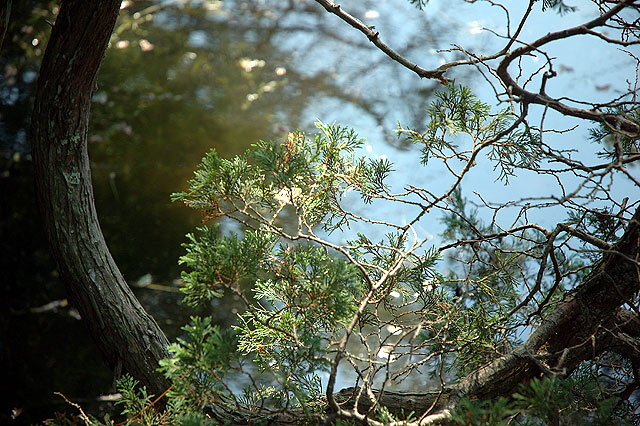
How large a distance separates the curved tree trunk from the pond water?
0.78 m

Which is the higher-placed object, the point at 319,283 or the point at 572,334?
the point at 319,283

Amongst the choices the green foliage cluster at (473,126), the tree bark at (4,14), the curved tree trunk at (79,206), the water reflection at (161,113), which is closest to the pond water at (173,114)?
the water reflection at (161,113)

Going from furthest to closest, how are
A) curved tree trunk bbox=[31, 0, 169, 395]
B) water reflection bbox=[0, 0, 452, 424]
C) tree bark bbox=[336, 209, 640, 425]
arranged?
1. water reflection bbox=[0, 0, 452, 424]
2. curved tree trunk bbox=[31, 0, 169, 395]
3. tree bark bbox=[336, 209, 640, 425]

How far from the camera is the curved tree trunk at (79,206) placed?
110 centimetres

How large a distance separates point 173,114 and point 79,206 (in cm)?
162

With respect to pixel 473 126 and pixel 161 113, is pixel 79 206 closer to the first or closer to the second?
pixel 473 126

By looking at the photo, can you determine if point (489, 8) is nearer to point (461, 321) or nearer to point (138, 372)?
point (461, 321)

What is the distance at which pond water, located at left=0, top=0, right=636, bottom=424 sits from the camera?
1871 millimetres

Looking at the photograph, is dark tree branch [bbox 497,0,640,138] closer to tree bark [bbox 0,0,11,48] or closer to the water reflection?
tree bark [bbox 0,0,11,48]

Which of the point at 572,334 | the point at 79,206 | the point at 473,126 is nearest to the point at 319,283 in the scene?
the point at 473,126

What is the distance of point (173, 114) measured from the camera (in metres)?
2.67

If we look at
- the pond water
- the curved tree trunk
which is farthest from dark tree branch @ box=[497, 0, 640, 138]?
the pond water

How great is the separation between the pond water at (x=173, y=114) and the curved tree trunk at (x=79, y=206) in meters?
0.78

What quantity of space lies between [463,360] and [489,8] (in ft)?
8.38
